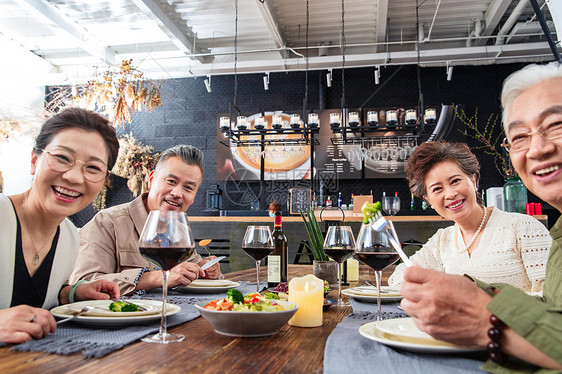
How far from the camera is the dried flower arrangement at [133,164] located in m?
6.57

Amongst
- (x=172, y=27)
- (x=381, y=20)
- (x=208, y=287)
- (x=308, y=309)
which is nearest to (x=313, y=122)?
(x=381, y=20)

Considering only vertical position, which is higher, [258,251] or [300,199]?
[300,199]

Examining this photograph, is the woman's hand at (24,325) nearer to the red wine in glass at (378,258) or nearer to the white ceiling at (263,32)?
the red wine in glass at (378,258)

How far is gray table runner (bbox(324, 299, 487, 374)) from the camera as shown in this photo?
66cm

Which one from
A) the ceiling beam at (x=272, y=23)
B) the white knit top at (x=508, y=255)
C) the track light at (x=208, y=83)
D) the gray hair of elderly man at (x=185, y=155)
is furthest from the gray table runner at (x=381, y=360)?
the track light at (x=208, y=83)

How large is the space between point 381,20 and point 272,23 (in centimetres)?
150

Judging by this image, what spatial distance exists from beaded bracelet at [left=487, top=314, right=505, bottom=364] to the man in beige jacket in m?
1.03

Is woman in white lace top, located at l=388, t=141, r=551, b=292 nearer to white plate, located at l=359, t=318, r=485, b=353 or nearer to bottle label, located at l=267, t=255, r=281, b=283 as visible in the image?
bottle label, located at l=267, t=255, r=281, b=283

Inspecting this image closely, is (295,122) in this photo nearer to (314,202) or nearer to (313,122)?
(313,122)

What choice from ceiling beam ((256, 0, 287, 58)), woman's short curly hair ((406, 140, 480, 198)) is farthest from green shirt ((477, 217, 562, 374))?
ceiling beam ((256, 0, 287, 58))

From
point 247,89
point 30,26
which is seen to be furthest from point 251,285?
point 30,26

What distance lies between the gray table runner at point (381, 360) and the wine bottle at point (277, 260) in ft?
2.55

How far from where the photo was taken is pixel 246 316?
0.82 meters

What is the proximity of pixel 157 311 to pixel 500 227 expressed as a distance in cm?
162
